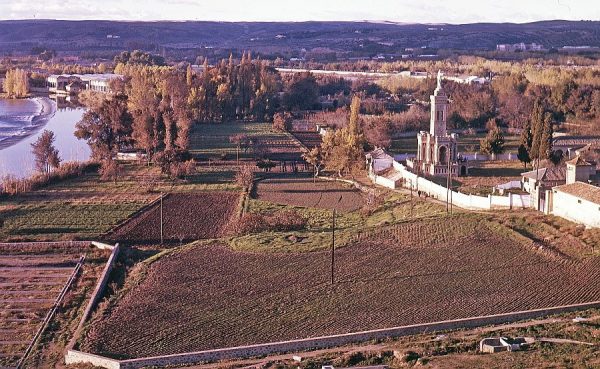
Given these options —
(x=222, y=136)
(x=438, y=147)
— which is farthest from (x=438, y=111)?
(x=222, y=136)

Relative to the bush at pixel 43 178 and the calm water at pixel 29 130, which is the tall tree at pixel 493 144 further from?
the calm water at pixel 29 130

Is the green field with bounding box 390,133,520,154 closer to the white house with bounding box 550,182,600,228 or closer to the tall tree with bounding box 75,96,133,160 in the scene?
the tall tree with bounding box 75,96,133,160

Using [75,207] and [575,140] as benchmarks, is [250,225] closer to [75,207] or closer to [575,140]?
[75,207]

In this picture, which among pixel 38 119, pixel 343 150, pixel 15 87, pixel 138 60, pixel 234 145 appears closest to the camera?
pixel 343 150

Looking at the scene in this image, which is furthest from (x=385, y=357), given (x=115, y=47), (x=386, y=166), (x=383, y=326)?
(x=115, y=47)

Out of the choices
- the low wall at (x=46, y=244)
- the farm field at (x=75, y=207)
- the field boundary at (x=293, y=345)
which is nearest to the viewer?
the field boundary at (x=293, y=345)

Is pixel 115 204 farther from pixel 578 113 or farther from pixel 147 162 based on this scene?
pixel 578 113

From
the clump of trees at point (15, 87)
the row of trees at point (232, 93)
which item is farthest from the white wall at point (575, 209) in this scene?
the clump of trees at point (15, 87)

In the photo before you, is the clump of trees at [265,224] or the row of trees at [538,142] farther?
the row of trees at [538,142]
